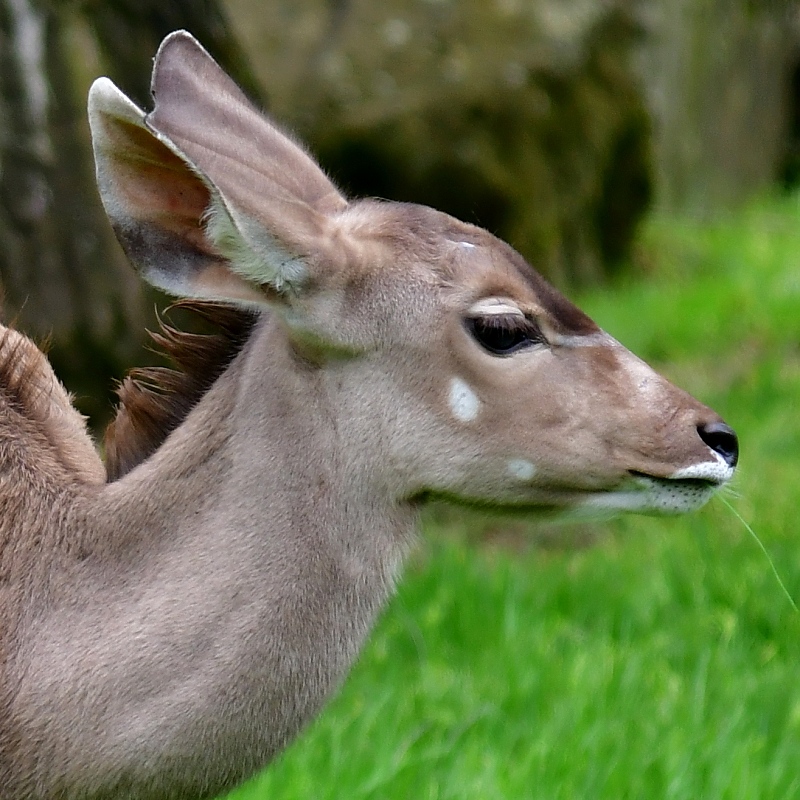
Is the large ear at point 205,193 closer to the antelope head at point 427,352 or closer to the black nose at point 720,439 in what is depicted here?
the antelope head at point 427,352

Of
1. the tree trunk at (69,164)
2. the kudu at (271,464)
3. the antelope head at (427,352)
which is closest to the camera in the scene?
the kudu at (271,464)

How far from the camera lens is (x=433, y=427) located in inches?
115

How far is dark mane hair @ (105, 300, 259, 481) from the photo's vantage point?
10.3ft

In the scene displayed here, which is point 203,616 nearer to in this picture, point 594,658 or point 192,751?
point 192,751

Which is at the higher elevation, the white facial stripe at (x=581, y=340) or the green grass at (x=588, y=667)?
the white facial stripe at (x=581, y=340)

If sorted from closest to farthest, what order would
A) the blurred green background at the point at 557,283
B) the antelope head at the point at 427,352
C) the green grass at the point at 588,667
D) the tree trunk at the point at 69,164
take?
1. the antelope head at the point at 427,352
2. the green grass at the point at 588,667
3. the blurred green background at the point at 557,283
4. the tree trunk at the point at 69,164

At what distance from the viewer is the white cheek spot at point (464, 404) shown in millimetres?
2936

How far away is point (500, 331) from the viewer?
2.95m

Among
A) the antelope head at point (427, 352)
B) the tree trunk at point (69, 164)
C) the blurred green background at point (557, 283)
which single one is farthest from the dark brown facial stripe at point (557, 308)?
the tree trunk at point (69, 164)

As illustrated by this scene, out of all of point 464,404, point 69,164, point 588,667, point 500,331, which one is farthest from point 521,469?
point 69,164

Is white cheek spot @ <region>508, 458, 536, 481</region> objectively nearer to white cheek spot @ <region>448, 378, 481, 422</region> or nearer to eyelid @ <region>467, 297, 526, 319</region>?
white cheek spot @ <region>448, 378, 481, 422</region>

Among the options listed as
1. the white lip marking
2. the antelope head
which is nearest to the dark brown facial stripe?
the antelope head

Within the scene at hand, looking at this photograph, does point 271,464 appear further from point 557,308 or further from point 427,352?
point 557,308

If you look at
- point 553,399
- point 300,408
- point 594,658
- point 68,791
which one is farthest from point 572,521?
point 594,658
